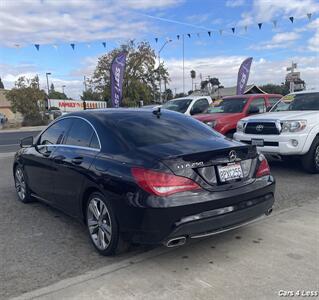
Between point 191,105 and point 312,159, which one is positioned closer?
point 312,159

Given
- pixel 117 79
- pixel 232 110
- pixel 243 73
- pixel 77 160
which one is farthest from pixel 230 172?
pixel 243 73

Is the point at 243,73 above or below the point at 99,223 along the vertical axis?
above

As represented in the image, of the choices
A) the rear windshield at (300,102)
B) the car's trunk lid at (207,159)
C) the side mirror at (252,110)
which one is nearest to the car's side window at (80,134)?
the car's trunk lid at (207,159)

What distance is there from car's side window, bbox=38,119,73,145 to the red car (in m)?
5.39

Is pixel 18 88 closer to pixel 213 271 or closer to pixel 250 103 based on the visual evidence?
pixel 250 103

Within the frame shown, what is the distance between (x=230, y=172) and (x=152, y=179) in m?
0.82

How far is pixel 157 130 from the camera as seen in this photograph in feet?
15.8

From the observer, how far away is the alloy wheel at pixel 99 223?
434 cm

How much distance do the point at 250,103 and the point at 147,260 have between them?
8.06 metres

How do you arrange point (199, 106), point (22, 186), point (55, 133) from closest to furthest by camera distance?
point (55, 133)
point (22, 186)
point (199, 106)

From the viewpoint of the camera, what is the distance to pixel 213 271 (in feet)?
12.8

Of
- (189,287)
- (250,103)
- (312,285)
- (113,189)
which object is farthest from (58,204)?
(250,103)

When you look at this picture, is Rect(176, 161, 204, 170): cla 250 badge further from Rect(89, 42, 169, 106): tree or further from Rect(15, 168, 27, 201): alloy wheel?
Rect(89, 42, 169, 106): tree

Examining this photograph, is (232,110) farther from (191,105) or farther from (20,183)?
(20,183)
